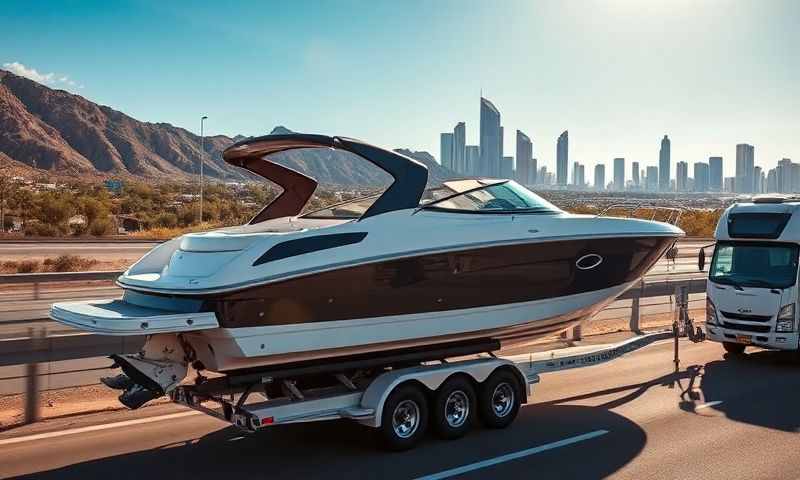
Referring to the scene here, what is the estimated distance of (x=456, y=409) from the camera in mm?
8633

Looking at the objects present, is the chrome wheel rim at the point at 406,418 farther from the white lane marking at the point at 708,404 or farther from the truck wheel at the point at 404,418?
the white lane marking at the point at 708,404

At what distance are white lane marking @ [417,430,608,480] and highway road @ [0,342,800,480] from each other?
0.7 inches

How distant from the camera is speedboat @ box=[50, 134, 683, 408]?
7285 mm

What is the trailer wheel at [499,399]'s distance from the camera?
29.0 feet

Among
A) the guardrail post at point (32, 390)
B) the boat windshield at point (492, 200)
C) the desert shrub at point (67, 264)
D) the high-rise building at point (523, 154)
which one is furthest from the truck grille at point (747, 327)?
the desert shrub at point (67, 264)

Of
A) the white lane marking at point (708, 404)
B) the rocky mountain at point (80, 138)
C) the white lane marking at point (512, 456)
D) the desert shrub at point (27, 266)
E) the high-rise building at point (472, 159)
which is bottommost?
the white lane marking at point (512, 456)

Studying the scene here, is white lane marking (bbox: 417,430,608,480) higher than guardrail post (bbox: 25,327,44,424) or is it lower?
lower

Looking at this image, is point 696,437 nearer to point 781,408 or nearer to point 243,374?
point 781,408

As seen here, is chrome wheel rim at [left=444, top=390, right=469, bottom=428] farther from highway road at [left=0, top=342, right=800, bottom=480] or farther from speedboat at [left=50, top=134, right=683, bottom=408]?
speedboat at [left=50, top=134, right=683, bottom=408]

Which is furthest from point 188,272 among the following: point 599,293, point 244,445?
point 599,293

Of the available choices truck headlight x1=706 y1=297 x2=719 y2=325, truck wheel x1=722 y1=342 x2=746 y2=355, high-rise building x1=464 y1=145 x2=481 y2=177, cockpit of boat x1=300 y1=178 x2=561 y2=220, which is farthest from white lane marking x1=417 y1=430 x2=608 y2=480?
high-rise building x1=464 y1=145 x2=481 y2=177

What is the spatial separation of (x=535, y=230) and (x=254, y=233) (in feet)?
10.2

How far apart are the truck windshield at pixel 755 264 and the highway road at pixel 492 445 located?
289 centimetres

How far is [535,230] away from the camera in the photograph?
9086mm
